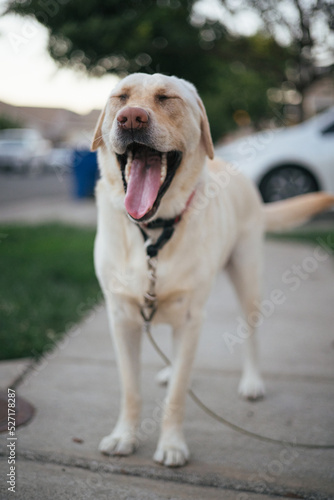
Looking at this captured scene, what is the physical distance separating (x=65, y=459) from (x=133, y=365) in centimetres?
53

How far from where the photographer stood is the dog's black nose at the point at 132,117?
1.99 meters

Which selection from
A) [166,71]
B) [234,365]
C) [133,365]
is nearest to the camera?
[133,365]

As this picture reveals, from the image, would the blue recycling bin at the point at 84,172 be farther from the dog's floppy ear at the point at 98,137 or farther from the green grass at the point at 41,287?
the dog's floppy ear at the point at 98,137

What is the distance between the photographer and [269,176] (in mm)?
7938

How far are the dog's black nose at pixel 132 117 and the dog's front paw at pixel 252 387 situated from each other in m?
1.73

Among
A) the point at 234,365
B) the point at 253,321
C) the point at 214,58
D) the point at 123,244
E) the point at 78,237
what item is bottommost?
the point at 78,237

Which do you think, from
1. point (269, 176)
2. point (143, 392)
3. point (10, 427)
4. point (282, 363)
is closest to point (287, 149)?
point (269, 176)

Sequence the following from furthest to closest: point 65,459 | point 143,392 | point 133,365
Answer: point 143,392, point 133,365, point 65,459

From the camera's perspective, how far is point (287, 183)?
25.9 feet

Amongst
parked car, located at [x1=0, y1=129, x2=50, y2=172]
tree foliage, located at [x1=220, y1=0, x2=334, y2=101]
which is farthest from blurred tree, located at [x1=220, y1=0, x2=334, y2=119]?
parked car, located at [x1=0, y1=129, x2=50, y2=172]

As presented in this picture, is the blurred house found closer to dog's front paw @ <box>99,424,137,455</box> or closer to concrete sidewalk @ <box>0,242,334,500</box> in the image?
concrete sidewalk @ <box>0,242,334,500</box>

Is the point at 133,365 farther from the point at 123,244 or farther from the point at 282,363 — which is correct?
the point at 282,363

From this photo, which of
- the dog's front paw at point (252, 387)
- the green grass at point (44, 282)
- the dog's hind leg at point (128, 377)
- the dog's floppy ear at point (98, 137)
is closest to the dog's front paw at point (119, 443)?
the dog's hind leg at point (128, 377)

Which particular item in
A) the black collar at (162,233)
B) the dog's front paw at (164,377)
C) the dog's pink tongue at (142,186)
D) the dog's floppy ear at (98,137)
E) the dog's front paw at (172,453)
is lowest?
the dog's front paw at (164,377)
